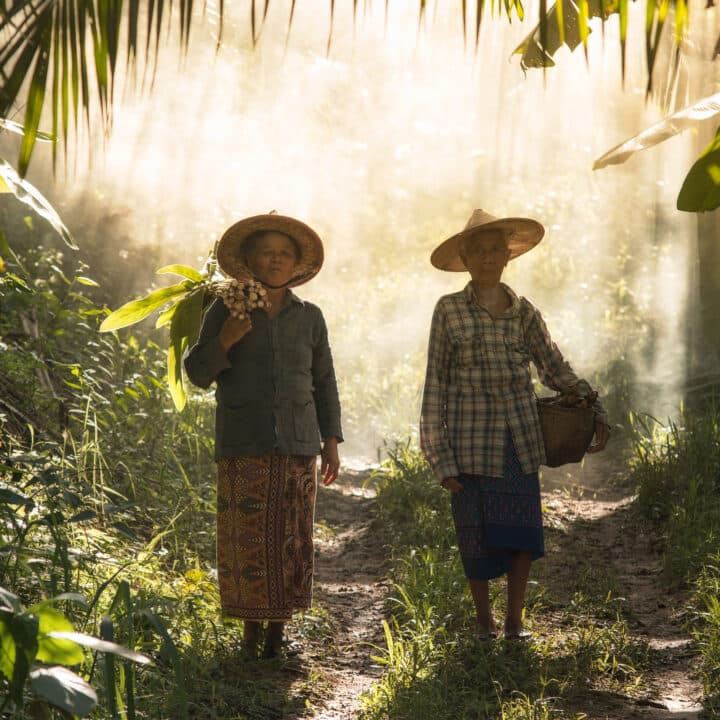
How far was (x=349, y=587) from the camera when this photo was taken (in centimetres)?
588

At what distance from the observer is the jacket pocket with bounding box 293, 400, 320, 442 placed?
436 cm

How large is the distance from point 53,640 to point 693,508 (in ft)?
16.5

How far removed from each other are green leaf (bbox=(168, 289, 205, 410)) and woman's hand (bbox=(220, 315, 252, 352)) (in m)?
0.12

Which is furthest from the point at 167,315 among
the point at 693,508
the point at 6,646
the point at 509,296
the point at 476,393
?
the point at 693,508

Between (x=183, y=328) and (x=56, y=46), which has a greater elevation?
(x=56, y=46)

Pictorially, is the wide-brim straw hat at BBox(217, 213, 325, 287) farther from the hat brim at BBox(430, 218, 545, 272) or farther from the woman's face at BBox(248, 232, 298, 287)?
the hat brim at BBox(430, 218, 545, 272)

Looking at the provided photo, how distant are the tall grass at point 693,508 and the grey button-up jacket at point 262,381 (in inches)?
73.0

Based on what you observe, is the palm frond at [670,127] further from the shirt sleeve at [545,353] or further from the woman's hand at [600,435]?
the woman's hand at [600,435]

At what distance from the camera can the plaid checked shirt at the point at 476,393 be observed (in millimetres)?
4508

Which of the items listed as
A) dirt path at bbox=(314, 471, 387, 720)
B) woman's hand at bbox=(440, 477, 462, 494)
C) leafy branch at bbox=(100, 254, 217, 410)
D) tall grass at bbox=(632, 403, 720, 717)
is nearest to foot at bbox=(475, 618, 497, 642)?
dirt path at bbox=(314, 471, 387, 720)

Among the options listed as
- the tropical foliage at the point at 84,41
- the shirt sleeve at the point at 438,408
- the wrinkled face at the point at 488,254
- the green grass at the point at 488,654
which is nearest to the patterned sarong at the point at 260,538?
the green grass at the point at 488,654

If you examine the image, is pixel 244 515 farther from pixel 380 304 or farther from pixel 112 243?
pixel 380 304

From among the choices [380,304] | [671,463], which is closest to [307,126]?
[380,304]

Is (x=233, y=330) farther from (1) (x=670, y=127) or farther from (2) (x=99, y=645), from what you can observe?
(2) (x=99, y=645)
